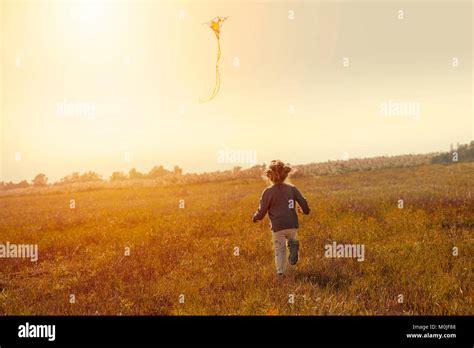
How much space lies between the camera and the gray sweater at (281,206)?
7.37 m

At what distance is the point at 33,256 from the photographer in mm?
11109

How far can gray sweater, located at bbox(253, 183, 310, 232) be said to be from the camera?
7371mm

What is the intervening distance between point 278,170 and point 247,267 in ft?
6.72

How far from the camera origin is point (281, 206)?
7418 millimetres

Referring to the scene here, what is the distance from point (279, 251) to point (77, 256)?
5.91 metres

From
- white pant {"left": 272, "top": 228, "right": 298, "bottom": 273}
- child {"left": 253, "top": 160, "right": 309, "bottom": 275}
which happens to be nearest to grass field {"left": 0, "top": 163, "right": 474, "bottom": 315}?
white pant {"left": 272, "top": 228, "right": 298, "bottom": 273}

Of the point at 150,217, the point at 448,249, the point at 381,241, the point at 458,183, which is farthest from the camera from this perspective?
the point at 458,183
